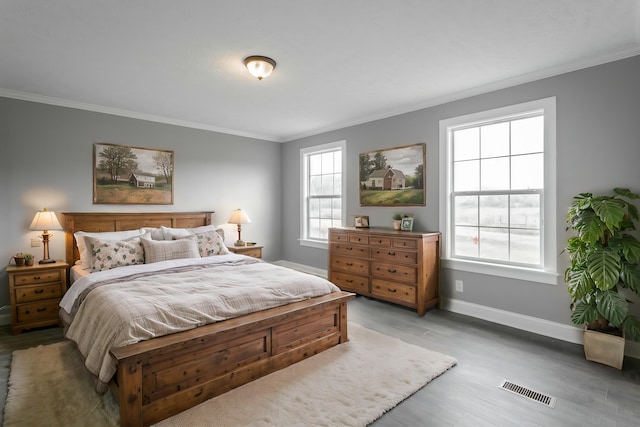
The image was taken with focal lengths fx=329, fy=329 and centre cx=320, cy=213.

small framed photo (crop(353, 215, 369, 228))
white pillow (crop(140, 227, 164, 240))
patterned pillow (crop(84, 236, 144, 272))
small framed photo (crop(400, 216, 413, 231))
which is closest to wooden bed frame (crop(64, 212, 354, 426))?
small framed photo (crop(400, 216, 413, 231))

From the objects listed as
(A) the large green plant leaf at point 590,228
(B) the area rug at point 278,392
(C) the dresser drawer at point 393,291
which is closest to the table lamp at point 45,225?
(B) the area rug at point 278,392

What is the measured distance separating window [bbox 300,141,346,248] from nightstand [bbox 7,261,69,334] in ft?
11.5

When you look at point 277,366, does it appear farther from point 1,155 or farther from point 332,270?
point 1,155

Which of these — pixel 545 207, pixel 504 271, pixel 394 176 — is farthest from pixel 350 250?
pixel 545 207

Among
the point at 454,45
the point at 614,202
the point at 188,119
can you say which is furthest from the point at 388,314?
the point at 188,119

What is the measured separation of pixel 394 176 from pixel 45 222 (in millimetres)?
4222

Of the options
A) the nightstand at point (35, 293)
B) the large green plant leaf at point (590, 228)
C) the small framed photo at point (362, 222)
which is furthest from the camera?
the small framed photo at point (362, 222)

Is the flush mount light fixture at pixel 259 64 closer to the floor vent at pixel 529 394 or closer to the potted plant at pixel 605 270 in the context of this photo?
the potted plant at pixel 605 270

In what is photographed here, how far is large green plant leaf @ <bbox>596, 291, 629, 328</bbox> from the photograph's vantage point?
97.5 inches

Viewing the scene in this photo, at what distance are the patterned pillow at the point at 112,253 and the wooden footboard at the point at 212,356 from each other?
1736 millimetres

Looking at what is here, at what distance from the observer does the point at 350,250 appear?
4574 mm

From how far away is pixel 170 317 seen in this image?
2201 millimetres

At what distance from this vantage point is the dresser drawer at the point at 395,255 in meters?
3.83

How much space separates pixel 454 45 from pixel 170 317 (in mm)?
2961
